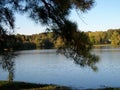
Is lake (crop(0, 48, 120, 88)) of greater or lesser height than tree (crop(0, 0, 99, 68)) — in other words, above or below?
below

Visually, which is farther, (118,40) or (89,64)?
(118,40)

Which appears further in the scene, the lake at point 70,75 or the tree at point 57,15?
the lake at point 70,75

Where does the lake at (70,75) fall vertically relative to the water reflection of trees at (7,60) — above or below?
below

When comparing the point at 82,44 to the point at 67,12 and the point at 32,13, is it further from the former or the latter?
the point at 32,13

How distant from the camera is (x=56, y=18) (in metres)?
10.1

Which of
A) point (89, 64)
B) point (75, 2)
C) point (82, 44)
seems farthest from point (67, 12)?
point (89, 64)

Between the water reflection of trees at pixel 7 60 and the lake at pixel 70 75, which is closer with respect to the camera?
the water reflection of trees at pixel 7 60

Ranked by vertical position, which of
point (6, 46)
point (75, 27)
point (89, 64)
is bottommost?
point (89, 64)

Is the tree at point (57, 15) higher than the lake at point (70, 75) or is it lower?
higher

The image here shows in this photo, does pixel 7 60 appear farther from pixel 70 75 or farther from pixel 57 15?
pixel 70 75

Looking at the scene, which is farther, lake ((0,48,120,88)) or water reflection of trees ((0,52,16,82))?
lake ((0,48,120,88))

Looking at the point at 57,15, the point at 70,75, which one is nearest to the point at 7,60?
the point at 57,15

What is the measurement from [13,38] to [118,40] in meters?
109

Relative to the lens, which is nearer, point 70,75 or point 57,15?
point 57,15
